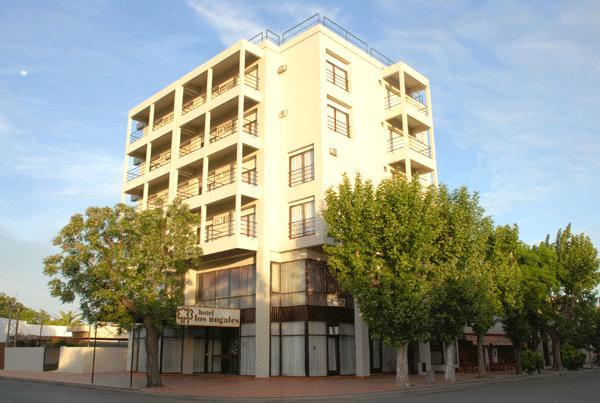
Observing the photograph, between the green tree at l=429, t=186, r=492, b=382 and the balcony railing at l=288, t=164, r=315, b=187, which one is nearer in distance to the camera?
the green tree at l=429, t=186, r=492, b=382

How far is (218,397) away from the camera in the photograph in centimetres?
2033

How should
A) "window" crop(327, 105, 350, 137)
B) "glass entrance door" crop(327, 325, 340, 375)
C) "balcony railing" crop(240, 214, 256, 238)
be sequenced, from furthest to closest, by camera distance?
1. "window" crop(327, 105, 350, 137)
2. "balcony railing" crop(240, 214, 256, 238)
3. "glass entrance door" crop(327, 325, 340, 375)

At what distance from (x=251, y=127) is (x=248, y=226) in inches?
263

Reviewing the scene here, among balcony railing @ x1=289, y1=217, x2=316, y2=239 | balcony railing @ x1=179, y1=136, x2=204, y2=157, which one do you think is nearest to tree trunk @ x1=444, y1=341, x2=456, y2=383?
balcony railing @ x1=289, y1=217, x2=316, y2=239

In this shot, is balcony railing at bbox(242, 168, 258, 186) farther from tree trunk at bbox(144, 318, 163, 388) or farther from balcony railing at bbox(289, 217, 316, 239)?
tree trunk at bbox(144, 318, 163, 388)

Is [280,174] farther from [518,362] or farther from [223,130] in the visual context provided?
[518,362]

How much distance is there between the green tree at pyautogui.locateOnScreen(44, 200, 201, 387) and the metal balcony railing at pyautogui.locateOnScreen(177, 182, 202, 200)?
475 inches

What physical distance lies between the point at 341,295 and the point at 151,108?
70.5ft

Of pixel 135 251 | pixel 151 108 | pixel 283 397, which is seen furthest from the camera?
pixel 151 108

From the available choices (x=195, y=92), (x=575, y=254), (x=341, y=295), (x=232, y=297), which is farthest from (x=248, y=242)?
(x=575, y=254)

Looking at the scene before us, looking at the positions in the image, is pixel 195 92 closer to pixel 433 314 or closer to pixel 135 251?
pixel 135 251

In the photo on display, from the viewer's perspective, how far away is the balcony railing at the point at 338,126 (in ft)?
110

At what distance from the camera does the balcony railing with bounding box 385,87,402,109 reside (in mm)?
38625

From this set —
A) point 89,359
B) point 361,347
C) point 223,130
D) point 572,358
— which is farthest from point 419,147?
point 89,359
